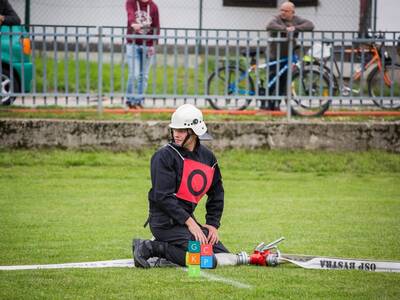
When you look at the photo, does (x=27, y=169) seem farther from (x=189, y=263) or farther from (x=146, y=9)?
(x=189, y=263)

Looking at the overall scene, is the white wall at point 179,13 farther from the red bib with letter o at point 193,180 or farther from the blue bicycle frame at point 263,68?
Result: the red bib with letter o at point 193,180

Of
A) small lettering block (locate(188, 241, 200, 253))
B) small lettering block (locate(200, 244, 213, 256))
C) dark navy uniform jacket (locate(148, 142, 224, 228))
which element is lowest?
small lettering block (locate(200, 244, 213, 256))

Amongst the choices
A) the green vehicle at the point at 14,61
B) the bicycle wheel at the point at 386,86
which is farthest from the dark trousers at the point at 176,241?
the bicycle wheel at the point at 386,86

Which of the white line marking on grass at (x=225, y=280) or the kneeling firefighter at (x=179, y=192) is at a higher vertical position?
the kneeling firefighter at (x=179, y=192)

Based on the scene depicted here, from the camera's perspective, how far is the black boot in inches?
318

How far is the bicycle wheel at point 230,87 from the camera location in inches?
610

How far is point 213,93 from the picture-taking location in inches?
637

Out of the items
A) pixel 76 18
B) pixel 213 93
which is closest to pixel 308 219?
pixel 213 93

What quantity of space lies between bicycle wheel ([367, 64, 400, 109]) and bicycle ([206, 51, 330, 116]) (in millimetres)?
870

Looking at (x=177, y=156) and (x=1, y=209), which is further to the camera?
(x=1, y=209)

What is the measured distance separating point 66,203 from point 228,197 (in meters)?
2.09

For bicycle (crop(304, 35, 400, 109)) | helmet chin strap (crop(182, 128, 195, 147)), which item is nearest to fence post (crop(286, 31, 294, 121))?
bicycle (crop(304, 35, 400, 109))

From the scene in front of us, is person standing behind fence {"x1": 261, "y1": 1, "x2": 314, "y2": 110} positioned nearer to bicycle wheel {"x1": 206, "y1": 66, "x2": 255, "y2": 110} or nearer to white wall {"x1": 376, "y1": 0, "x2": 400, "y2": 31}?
bicycle wheel {"x1": 206, "y1": 66, "x2": 255, "y2": 110}

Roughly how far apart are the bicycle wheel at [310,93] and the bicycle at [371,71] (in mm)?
163
